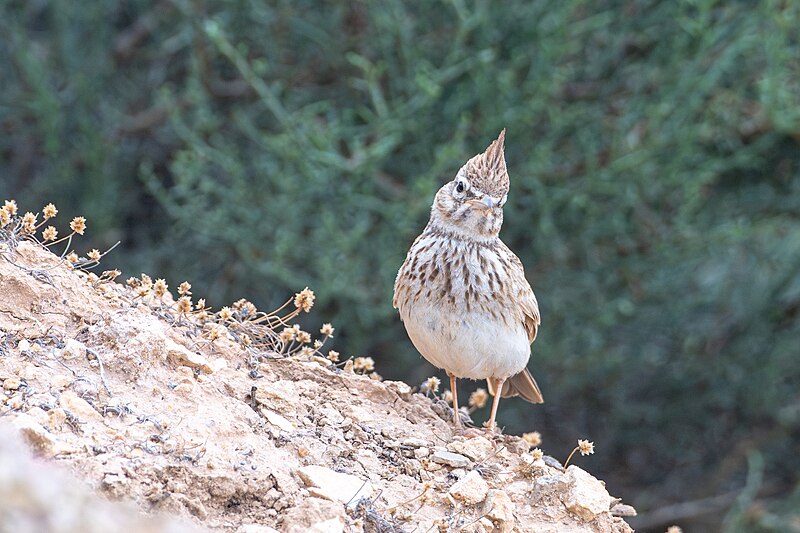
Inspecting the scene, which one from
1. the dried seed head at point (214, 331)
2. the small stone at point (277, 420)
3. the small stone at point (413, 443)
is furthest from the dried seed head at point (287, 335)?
the small stone at point (413, 443)

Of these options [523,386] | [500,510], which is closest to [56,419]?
[500,510]

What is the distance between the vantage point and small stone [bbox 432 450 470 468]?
4909mm

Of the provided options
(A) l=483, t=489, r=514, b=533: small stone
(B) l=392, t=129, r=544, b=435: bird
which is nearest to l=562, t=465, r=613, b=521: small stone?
(A) l=483, t=489, r=514, b=533: small stone

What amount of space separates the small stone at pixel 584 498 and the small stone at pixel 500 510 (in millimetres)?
306

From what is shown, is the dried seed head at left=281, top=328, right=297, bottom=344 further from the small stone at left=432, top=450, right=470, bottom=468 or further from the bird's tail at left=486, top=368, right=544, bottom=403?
the bird's tail at left=486, top=368, right=544, bottom=403

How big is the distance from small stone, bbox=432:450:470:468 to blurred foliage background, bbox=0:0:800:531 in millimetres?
3194

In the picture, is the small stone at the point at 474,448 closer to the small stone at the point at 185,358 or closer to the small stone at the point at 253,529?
the small stone at the point at 185,358

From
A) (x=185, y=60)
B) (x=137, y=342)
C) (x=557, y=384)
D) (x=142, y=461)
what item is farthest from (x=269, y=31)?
(x=142, y=461)

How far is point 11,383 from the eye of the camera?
409cm

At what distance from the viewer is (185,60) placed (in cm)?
1027

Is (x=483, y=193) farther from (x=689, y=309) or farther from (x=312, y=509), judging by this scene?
(x=689, y=309)

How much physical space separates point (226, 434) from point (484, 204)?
2063mm

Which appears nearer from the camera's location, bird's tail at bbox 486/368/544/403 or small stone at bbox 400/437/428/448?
small stone at bbox 400/437/428/448

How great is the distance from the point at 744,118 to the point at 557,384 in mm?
2725
